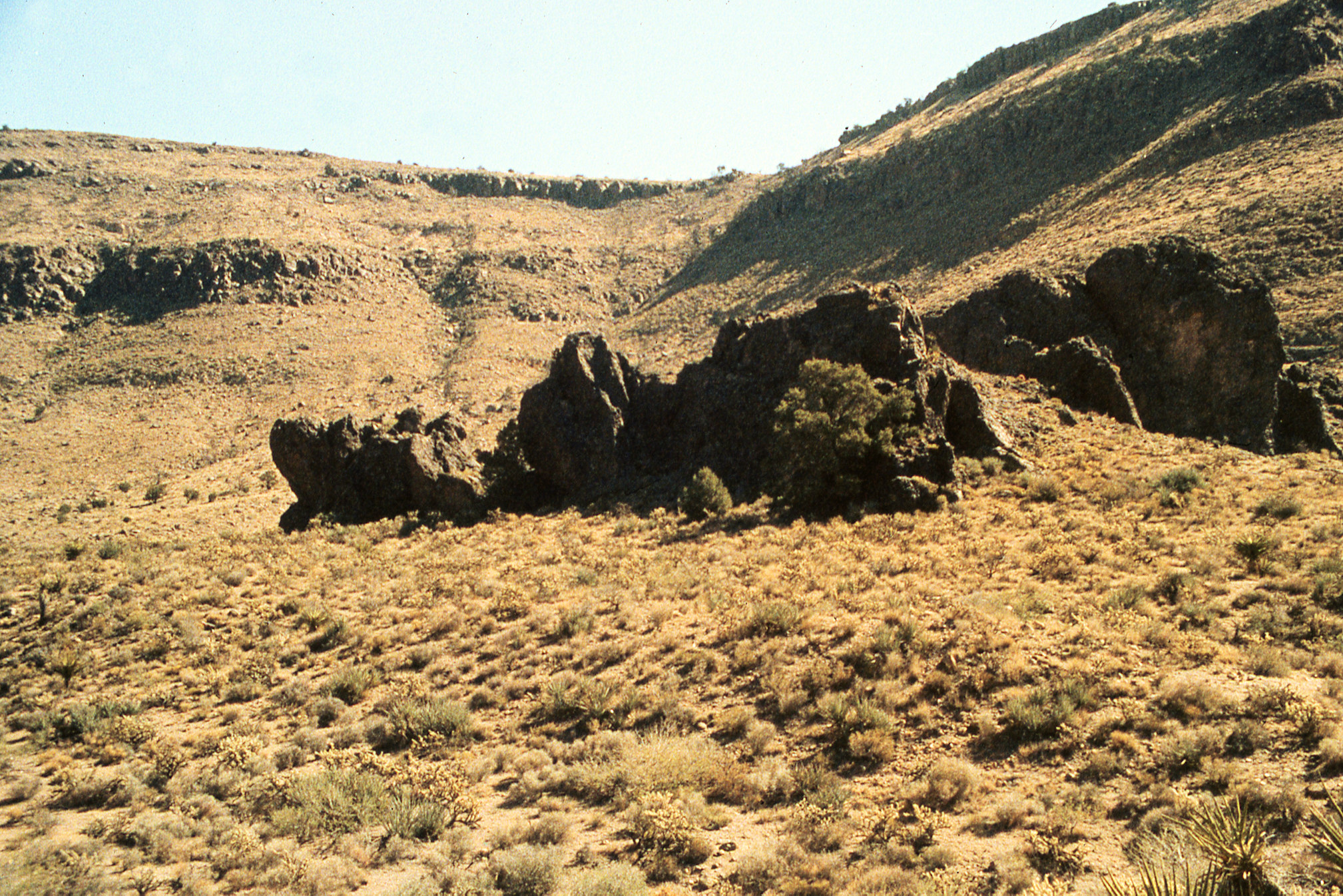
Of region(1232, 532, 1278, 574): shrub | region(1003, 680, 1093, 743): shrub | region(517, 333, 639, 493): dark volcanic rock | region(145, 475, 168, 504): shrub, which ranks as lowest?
region(1232, 532, 1278, 574): shrub

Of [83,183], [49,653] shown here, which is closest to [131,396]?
[83,183]

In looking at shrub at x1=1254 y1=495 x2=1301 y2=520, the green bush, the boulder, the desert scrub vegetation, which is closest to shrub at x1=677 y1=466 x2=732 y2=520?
the green bush

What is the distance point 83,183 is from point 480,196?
48504 mm

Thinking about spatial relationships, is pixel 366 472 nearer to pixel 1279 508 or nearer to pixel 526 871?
pixel 526 871

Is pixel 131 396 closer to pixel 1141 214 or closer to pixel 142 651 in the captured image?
pixel 142 651

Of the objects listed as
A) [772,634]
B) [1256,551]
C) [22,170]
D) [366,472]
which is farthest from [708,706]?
[22,170]

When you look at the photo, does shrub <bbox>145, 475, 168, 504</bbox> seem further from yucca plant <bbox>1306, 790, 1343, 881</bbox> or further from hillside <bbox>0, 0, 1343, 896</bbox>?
yucca plant <bbox>1306, 790, 1343, 881</bbox>

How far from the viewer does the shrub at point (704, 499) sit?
21.3 metres

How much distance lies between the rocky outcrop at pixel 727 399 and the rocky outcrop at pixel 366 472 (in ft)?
10.3

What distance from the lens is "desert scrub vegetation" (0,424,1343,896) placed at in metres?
7.19

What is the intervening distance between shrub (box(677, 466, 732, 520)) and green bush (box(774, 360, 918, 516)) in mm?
2057

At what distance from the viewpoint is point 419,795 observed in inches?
336

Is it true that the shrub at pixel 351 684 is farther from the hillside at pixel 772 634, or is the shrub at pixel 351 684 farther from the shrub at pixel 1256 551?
the shrub at pixel 1256 551

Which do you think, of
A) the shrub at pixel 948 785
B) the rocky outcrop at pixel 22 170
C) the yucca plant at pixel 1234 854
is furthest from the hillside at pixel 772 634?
the rocky outcrop at pixel 22 170
